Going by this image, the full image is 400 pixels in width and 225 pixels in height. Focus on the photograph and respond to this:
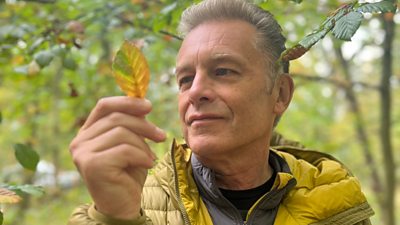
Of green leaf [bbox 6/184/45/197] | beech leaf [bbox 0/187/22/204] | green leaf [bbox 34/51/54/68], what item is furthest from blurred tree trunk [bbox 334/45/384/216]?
beech leaf [bbox 0/187/22/204]

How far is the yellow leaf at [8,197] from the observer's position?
1.43 meters

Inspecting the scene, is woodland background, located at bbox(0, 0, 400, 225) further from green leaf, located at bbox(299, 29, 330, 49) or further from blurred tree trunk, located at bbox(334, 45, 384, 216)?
green leaf, located at bbox(299, 29, 330, 49)

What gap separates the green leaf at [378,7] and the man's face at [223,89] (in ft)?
1.91

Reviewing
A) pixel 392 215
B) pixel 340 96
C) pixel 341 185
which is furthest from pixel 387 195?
pixel 340 96

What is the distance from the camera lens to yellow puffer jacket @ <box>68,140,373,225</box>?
181cm

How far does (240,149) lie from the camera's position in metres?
1.87

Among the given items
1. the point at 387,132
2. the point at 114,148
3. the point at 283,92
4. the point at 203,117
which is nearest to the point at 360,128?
the point at 387,132

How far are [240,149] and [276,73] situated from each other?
412mm

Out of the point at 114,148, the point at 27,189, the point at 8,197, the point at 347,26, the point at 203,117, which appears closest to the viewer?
the point at 114,148

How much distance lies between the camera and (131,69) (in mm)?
1135

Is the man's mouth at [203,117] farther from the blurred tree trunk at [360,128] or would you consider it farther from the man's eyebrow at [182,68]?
the blurred tree trunk at [360,128]

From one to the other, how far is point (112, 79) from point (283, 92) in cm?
278

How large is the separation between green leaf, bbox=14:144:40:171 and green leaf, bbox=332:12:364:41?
134cm

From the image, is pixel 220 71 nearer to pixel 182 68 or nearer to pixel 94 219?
pixel 182 68
